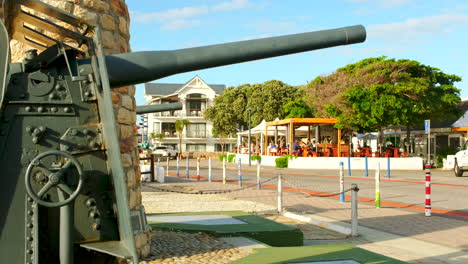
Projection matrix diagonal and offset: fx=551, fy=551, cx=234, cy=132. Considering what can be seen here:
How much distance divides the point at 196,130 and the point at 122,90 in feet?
240

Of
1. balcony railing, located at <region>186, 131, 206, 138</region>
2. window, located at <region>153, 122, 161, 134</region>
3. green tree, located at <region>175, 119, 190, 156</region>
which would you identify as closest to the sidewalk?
green tree, located at <region>175, 119, 190, 156</region>

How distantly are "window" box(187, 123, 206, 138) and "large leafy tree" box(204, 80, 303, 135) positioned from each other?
30.2ft

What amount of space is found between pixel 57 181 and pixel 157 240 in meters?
4.36

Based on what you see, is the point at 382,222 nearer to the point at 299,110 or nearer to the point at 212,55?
the point at 212,55

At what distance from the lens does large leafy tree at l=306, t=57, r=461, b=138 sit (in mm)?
33906

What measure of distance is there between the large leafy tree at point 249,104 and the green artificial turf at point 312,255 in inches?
2159

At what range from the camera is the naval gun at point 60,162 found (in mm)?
3328

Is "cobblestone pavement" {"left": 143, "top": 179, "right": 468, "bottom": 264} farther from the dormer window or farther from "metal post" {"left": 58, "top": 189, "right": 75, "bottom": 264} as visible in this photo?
the dormer window

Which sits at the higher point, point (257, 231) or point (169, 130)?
point (169, 130)

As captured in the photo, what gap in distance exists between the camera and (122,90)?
6402mm

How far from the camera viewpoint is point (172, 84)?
8475cm

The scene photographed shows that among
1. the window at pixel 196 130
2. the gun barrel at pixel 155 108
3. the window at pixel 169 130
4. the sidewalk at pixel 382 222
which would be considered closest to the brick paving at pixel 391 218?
the sidewalk at pixel 382 222

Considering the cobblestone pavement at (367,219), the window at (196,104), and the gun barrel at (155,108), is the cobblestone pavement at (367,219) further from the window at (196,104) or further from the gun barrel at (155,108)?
the window at (196,104)

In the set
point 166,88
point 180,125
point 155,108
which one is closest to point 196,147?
point 180,125
